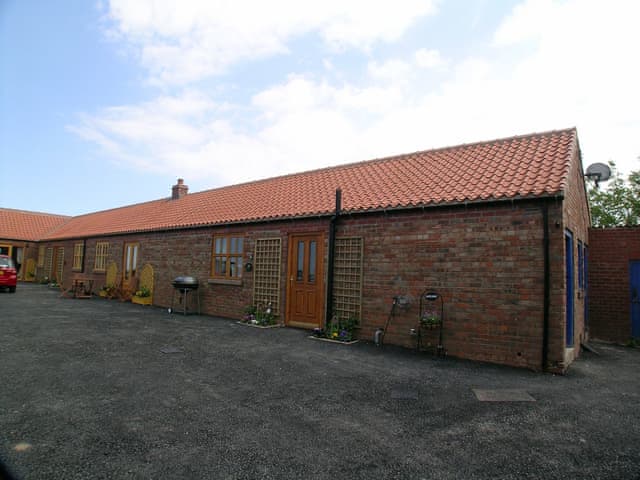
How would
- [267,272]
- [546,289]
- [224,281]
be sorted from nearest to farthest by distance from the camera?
[546,289]
[267,272]
[224,281]

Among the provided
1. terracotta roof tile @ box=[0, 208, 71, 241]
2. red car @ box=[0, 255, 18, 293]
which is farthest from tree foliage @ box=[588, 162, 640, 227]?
terracotta roof tile @ box=[0, 208, 71, 241]

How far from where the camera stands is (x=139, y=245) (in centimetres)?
1579

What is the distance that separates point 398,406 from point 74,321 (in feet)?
29.8

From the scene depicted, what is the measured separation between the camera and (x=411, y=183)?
9070 millimetres

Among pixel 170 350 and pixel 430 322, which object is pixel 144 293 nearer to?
pixel 170 350

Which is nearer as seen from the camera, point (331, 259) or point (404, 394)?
point (404, 394)

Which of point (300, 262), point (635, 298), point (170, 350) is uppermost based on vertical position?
point (300, 262)

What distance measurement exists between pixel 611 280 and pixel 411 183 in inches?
236

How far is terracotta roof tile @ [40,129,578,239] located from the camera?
7191mm

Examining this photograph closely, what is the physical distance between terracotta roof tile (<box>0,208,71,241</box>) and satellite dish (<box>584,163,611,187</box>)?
3231 cm

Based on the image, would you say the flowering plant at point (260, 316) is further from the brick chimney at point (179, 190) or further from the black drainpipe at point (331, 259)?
the brick chimney at point (179, 190)

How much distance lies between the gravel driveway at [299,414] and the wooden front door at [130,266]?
8.83 m

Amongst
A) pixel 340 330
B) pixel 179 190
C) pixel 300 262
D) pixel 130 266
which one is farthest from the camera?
pixel 179 190

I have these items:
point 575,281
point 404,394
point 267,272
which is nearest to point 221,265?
point 267,272
